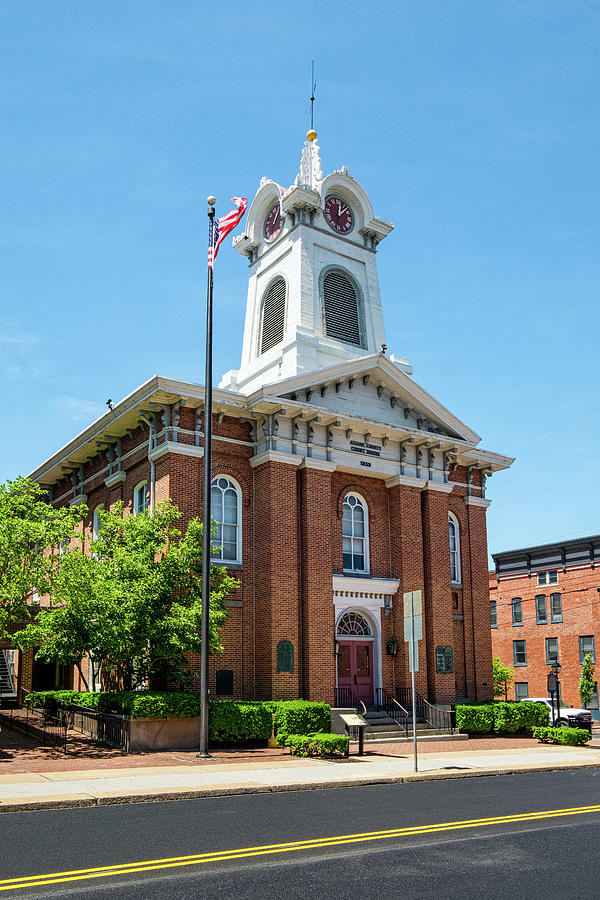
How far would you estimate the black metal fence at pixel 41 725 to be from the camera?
816 inches

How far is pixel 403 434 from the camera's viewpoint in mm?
29484

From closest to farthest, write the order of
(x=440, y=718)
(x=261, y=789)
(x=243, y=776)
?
(x=261, y=789) → (x=243, y=776) → (x=440, y=718)

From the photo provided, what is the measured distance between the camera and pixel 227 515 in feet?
88.4

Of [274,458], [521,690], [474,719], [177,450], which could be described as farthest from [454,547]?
[521,690]

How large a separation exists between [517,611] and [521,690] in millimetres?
4936

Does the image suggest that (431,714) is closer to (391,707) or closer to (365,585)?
(391,707)

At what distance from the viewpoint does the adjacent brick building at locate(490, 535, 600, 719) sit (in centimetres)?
5091

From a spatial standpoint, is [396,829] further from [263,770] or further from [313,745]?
[313,745]

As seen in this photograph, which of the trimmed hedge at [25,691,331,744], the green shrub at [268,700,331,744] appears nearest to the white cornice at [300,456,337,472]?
the trimmed hedge at [25,691,331,744]

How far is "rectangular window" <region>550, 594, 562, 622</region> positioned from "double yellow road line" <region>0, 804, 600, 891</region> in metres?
41.9

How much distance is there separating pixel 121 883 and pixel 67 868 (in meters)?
0.89

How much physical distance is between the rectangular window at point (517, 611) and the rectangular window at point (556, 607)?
249 cm

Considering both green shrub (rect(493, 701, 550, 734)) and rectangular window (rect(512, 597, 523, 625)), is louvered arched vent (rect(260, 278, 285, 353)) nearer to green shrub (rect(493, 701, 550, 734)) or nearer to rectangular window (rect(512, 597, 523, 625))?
green shrub (rect(493, 701, 550, 734))

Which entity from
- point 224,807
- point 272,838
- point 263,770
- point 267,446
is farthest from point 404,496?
point 272,838
